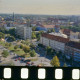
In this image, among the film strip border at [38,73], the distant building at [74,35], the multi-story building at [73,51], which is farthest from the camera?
the distant building at [74,35]

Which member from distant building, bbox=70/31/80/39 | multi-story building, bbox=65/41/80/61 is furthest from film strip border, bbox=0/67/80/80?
distant building, bbox=70/31/80/39

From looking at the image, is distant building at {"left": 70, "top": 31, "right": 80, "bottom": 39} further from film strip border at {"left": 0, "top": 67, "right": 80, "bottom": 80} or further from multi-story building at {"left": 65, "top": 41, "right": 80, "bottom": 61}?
film strip border at {"left": 0, "top": 67, "right": 80, "bottom": 80}

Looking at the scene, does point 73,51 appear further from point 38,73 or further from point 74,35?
point 38,73

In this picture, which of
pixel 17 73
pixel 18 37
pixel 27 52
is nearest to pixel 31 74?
pixel 17 73

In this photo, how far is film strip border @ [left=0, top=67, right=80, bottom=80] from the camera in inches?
17.8

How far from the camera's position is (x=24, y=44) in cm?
307

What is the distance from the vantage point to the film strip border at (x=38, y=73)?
45 centimetres

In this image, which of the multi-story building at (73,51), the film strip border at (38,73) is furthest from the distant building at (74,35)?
the film strip border at (38,73)

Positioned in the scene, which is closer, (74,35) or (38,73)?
(38,73)

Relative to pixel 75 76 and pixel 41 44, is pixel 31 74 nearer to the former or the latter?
pixel 75 76

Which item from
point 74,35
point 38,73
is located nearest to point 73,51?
point 74,35

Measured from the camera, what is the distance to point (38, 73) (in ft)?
1.50

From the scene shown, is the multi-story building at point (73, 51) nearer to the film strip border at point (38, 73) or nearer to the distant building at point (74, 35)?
the distant building at point (74, 35)

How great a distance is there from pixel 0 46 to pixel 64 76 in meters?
2.72
